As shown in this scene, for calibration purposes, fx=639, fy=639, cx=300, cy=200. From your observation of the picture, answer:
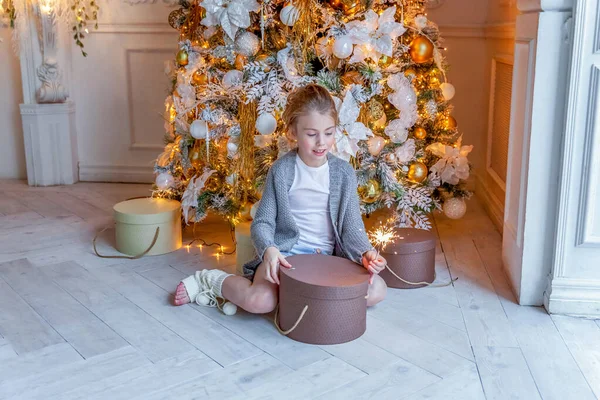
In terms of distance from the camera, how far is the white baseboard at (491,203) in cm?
279

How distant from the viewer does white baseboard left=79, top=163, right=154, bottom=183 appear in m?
3.73

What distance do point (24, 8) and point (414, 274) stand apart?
2.61m

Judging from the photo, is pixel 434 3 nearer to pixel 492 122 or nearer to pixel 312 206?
pixel 492 122

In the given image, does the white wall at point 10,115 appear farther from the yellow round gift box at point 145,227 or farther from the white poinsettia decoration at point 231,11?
the white poinsettia decoration at point 231,11

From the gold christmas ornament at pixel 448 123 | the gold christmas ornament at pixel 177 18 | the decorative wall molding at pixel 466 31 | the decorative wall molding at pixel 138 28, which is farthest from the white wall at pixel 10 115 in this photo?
the gold christmas ornament at pixel 448 123

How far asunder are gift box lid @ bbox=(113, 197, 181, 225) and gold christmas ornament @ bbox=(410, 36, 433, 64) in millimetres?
1086

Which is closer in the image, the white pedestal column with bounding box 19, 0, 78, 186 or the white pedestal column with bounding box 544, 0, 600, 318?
the white pedestal column with bounding box 544, 0, 600, 318

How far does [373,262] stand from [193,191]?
2.98 feet

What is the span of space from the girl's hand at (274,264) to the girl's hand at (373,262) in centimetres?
22

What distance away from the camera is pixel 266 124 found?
217 cm

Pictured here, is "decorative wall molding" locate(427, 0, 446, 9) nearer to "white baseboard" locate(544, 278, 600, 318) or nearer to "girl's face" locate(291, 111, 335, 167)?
"girl's face" locate(291, 111, 335, 167)

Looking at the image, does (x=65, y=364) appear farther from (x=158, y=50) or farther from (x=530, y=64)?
(x=158, y=50)

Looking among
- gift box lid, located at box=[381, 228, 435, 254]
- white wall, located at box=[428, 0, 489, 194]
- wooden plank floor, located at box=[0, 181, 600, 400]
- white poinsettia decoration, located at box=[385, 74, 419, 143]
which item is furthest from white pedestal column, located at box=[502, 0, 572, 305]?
white wall, located at box=[428, 0, 489, 194]

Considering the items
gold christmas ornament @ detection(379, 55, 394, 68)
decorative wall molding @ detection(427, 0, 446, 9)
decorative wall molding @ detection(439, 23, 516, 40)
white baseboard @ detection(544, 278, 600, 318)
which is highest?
decorative wall molding @ detection(427, 0, 446, 9)
